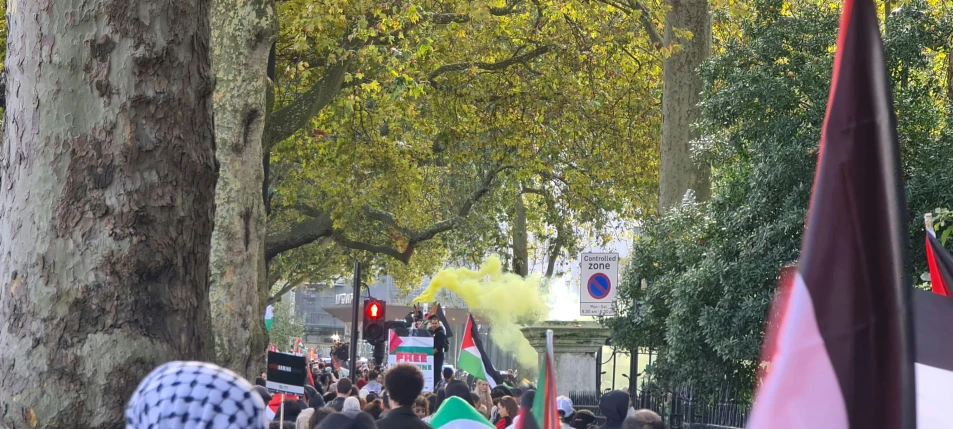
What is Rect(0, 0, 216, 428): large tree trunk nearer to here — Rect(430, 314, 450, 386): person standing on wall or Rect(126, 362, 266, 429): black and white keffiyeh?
Rect(126, 362, 266, 429): black and white keffiyeh

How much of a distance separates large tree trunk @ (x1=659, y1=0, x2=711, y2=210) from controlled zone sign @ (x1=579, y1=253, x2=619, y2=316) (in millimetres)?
2407

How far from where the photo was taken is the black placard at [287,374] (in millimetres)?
9320

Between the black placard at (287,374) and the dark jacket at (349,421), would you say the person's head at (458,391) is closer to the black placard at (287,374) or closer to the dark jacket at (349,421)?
the black placard at (287,374)

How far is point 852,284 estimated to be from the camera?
1562 mm

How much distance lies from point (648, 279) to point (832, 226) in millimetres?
11015

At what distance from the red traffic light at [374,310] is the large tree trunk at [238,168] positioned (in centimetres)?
756

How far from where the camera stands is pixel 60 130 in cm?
340

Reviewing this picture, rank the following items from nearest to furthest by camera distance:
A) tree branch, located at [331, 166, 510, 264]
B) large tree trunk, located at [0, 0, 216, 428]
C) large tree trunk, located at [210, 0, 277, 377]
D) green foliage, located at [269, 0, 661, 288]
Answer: large tree trunk, located at [0, 0, 216, 428] → large tree trunk, located at [210, 0, 277, 377] → green foliage, located at [269, 0, 661, 288] → tree branch, located at [331, 166, 510, 264]

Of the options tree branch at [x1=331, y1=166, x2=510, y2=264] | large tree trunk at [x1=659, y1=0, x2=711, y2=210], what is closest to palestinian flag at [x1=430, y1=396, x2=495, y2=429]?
large tree trunk at [x1=659, y1=0, x2=711, y2=210]

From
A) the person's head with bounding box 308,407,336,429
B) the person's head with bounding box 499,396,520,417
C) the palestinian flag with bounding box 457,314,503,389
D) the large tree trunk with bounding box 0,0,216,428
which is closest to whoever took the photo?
the large tree trunk with bounding box 0,0,216,428

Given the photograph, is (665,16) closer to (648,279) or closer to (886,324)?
(648,279)

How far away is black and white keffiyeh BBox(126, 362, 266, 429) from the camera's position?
7.46ft

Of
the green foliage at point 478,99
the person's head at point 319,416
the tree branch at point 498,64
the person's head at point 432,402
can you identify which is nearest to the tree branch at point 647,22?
the green foliage at point 478,99

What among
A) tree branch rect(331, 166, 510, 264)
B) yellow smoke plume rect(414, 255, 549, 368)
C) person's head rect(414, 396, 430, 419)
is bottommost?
person's head rect(414, 396, 430, 419)
